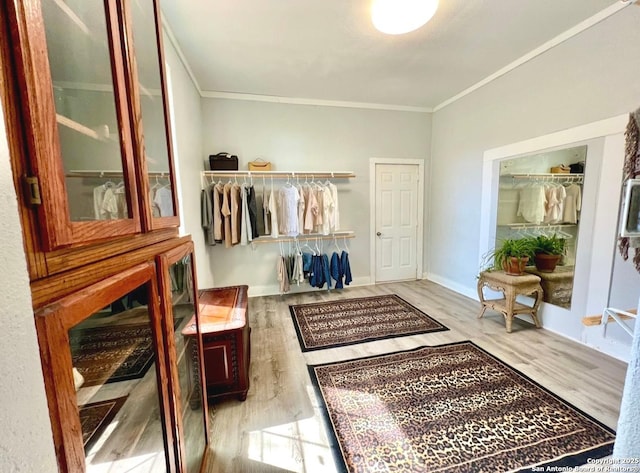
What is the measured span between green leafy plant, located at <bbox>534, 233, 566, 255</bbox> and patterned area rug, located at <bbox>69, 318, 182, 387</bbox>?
3467 millimetres

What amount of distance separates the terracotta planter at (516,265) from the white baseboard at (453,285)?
0.90 metres

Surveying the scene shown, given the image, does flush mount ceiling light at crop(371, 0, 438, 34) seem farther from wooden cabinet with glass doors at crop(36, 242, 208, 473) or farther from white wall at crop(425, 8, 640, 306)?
wooden cabinet with glass doors at crop(36, 242, 208, 473)

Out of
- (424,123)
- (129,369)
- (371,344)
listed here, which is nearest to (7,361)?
(129,369)

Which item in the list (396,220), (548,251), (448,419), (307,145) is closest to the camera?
(448,419)

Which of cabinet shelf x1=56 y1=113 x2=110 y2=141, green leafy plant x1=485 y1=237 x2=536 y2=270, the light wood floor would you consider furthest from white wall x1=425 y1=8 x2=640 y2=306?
cabinet shelf x1=56 y1=113 x2=110 y2=141

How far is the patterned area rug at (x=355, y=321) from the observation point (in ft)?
8.57

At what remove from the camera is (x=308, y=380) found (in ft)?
6.57

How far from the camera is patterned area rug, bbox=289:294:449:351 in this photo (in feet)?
8.57

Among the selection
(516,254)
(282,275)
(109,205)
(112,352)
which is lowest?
(282,275)

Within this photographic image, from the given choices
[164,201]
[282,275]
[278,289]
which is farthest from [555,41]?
[278,289]

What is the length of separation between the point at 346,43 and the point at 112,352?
9.62 feet

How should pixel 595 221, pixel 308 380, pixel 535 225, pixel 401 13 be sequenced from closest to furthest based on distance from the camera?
pixel 401 13 → pixel 308 380 → pixel 595 221 → pixel 535 225

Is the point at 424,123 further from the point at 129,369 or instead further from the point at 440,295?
the point at 129,369

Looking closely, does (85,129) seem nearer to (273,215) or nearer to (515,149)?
(273,215)
